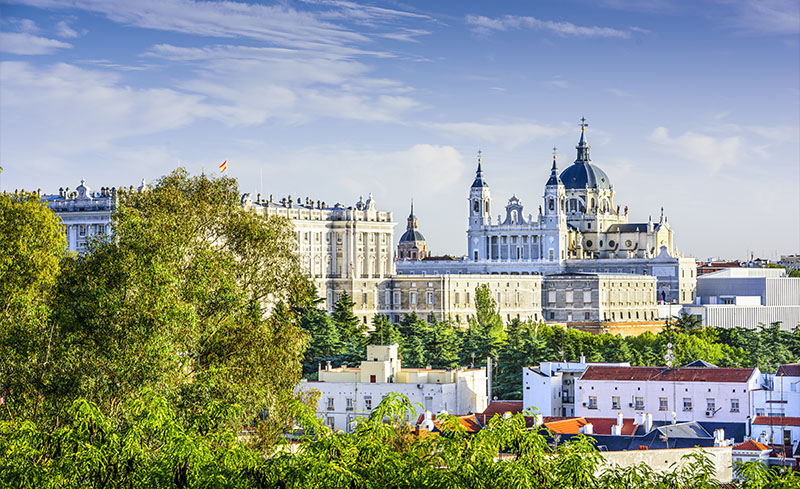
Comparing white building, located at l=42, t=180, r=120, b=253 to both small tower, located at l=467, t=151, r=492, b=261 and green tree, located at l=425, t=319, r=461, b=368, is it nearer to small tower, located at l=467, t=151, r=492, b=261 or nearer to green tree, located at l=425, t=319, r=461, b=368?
green tree, located at l=425, t=319, r=461, b=368

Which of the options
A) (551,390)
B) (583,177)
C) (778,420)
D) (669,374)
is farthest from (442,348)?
(583,177)

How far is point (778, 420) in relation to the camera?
53.8 metres

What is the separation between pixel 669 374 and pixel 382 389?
12.1m

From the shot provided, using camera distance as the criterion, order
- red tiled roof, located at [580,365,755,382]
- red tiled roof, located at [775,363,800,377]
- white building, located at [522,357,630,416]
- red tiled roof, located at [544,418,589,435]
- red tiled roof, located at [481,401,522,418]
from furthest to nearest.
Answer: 1. white building, located at [522,357,630,416]
2. red tiled roof, located at [580,365,755,382]
3. red tiled roof, located at [775,363,800,377]
4. red tiled roof, located at [481,401,522,418]
5. red tiled roof, located at [544,418,589,435]

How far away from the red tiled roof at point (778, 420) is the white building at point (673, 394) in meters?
3.57

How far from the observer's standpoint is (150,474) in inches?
886

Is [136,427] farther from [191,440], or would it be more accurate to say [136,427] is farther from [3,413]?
[3,413]

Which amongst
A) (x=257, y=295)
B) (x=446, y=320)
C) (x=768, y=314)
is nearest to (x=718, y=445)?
(x=257, y=295)

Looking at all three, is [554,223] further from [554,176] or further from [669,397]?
[669,397]

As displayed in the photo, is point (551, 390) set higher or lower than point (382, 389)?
lower

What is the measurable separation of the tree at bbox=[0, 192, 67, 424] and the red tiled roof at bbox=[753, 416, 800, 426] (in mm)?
27865

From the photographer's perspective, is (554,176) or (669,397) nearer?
(669,397)

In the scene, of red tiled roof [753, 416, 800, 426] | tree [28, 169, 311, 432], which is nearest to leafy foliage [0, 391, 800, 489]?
tree [28, 169, 311, 432]

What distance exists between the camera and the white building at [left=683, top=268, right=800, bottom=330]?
134m
